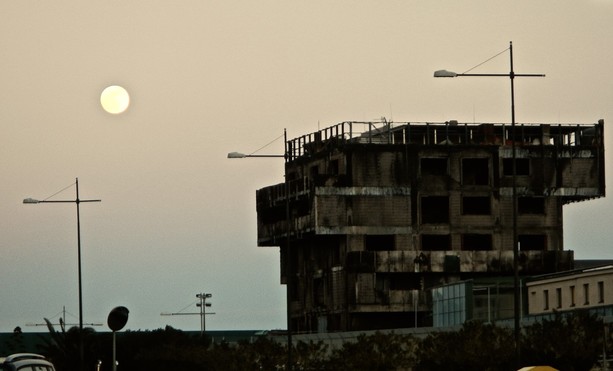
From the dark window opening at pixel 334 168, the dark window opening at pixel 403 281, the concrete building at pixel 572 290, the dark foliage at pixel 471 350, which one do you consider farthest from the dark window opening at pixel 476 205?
the dark foliage at pixel 471 350

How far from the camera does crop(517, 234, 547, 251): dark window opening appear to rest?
15450 centimetres

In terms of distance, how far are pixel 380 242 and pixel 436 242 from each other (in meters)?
6.12

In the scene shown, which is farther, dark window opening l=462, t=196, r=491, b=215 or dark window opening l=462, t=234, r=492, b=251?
dark window opening l=462, t=196, r=491, b=215

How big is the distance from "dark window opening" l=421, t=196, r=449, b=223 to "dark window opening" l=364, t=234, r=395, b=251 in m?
4.69

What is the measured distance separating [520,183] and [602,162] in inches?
374

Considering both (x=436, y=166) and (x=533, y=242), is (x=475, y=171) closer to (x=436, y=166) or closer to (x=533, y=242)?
(x=436, y=166)

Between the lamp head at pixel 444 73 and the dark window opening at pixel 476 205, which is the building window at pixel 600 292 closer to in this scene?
the lamp head at pixel 444 73

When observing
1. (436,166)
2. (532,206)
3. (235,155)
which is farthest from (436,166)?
(235,155)

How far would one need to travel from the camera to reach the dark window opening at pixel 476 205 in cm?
15450

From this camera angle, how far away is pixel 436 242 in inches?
5999

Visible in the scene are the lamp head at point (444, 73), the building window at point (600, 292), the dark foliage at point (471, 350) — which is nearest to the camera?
the dark foliage at point (471, 350)

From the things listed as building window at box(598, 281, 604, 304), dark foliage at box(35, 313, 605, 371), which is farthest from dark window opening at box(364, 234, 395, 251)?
building window at box(598, 281, 604, 304)

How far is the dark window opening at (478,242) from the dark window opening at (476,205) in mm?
2568

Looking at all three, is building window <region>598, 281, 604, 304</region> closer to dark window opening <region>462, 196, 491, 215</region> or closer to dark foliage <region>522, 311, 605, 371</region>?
dark foliage <region>522, 311, 605, 371</region>
